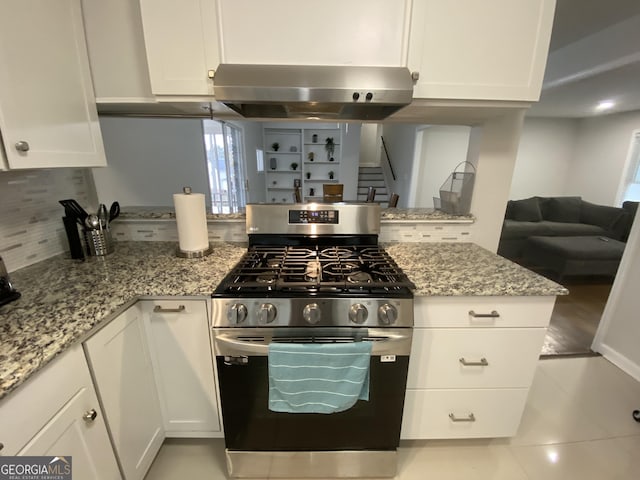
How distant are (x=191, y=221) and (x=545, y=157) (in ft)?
22.8

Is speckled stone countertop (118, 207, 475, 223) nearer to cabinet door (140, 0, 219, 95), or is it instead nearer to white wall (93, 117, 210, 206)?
white wall (93, 117, 210, 206)

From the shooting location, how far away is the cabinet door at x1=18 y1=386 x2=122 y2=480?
73 cm

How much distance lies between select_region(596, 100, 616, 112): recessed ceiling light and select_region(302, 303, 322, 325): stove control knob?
5.17 meters

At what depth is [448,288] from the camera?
1122 millimetres

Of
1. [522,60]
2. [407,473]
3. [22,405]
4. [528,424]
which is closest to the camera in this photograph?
[22,405]

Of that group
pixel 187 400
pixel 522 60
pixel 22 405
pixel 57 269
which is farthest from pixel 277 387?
pixel 522 60

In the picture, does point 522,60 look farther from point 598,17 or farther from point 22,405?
point 22,405

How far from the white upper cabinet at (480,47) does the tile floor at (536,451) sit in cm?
172

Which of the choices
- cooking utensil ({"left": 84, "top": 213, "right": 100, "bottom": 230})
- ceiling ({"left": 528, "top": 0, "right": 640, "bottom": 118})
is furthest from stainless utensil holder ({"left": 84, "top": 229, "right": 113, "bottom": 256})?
ceiling ({"left": 528, "top": 0, "right": 640, "bottom": 118})

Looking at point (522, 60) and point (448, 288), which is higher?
point (522, 60)

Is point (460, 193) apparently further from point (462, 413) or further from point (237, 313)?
point (237, 313)

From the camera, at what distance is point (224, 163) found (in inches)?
140

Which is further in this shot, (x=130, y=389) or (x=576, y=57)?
(x=576, y=57)

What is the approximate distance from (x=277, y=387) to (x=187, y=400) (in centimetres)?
52
